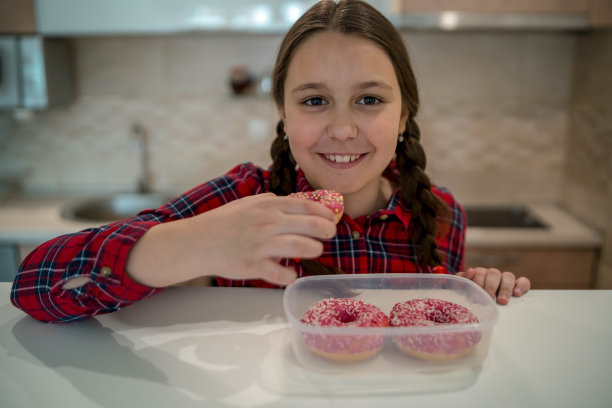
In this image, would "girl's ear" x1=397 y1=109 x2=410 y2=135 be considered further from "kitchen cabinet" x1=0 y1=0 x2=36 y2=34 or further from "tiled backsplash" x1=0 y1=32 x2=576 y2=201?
"kitchen cabinet" x1=0 y1=0 x2=36 y2=34

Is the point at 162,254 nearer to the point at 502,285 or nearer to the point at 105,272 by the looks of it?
the point at 105,272

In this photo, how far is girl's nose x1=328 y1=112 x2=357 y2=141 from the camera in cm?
95

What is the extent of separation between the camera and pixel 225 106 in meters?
2.34

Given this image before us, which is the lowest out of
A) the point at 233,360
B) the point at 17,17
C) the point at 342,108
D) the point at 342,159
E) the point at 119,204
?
the point at 119,204

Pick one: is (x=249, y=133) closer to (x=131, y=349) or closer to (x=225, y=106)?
(x=225, y=106)

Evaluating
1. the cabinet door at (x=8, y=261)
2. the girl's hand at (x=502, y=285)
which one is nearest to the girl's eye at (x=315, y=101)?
the girl's hand at (x=502, y=285)

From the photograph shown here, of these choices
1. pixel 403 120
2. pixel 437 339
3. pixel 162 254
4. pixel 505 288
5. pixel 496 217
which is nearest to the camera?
pixel 437 339

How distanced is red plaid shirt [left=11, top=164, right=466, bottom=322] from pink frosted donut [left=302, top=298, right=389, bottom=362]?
0.98 feet

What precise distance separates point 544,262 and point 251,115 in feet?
4.58

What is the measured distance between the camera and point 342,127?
37.5 inches

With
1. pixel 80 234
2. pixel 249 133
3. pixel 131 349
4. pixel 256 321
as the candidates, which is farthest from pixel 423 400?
pixel 249 133

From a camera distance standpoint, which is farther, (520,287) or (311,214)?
(520,287)

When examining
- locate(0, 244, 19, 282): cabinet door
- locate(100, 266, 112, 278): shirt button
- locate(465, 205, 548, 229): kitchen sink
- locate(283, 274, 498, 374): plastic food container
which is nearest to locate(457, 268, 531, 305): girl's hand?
locate(283, 274, 498, 374): plastic food container

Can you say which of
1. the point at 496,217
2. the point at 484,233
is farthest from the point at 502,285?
the point at 496,217
